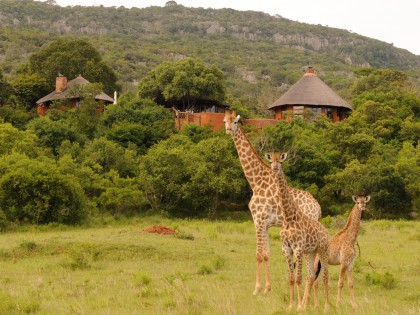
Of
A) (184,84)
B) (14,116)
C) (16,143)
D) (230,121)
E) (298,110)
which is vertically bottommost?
(16,143)

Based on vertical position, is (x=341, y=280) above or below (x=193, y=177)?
above

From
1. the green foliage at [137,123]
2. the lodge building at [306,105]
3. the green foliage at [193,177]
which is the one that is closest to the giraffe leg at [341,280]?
the green foliage at [193,177]

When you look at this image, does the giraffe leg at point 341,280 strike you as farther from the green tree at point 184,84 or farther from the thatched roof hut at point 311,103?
the thatched roof hut at point 311,103

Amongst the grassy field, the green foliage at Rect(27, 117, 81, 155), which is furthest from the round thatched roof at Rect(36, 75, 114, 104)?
the grassy field

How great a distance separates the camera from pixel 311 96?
4009 centimetres

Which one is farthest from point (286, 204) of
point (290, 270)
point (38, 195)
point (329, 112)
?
point (329, 112)

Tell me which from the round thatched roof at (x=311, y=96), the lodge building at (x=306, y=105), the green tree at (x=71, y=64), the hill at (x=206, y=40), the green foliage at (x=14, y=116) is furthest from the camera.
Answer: the hill at (x=206, y=40)

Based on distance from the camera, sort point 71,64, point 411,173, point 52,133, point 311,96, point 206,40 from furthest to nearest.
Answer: point 206,40
point 71,64
point 311,96
point 52,133
point 411,173

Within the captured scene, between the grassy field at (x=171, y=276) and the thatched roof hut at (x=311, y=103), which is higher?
the thatched roof hut at (x=311, y=103)

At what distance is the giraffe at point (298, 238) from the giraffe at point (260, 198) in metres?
1.59

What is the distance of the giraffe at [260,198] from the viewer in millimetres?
10875

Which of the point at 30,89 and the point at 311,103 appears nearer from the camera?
the point at 311,103

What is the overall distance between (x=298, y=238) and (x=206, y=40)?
13123 cm

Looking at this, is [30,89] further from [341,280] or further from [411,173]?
[341,280]
